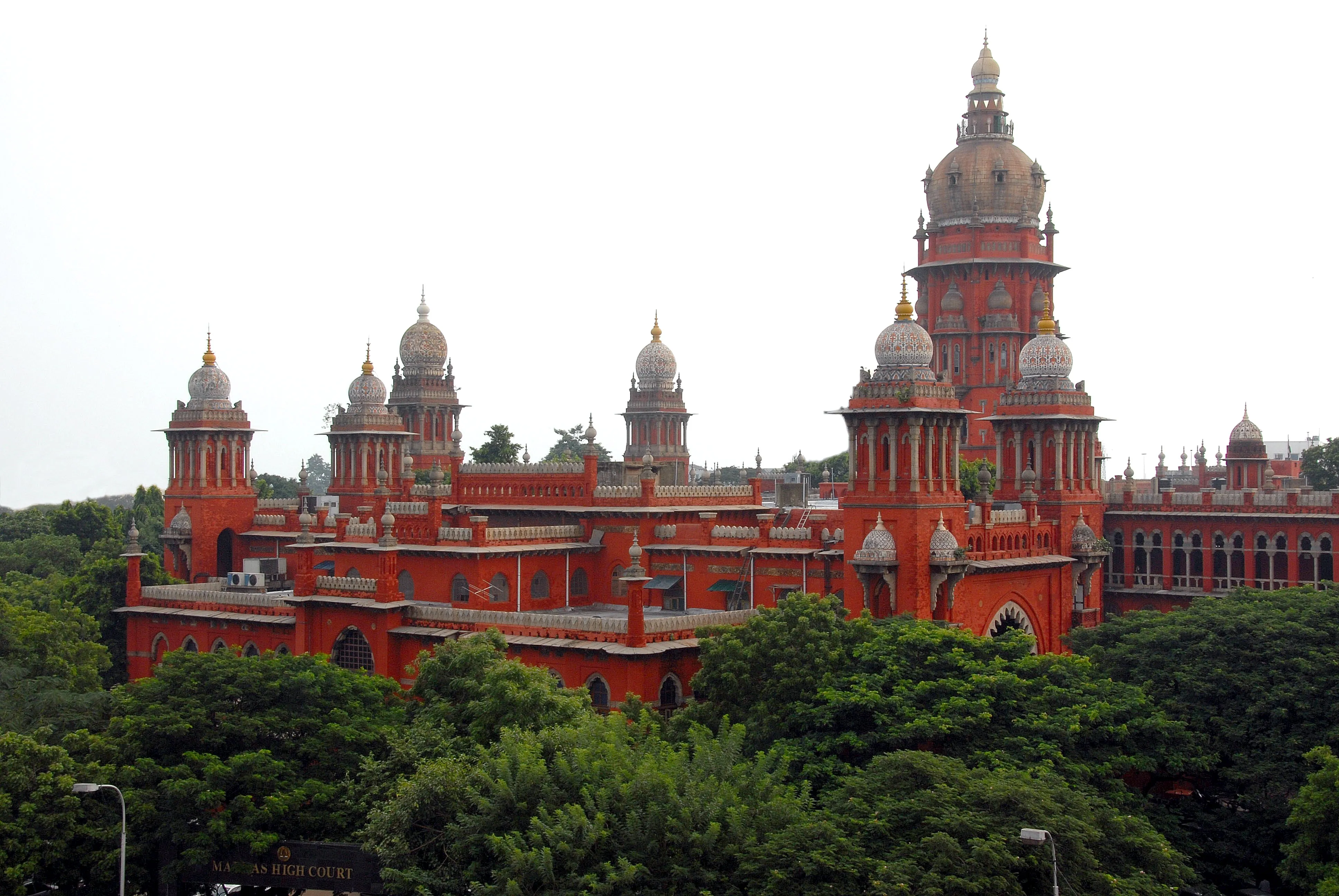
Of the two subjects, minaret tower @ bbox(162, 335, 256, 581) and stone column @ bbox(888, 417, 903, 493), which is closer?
stone column @ bbox(888, 417, 903, 493)

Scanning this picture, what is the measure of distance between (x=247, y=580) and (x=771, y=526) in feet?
71.3

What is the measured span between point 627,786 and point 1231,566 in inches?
1419

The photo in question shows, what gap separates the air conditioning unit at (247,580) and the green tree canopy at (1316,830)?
38543 mm

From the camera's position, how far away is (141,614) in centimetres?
5616

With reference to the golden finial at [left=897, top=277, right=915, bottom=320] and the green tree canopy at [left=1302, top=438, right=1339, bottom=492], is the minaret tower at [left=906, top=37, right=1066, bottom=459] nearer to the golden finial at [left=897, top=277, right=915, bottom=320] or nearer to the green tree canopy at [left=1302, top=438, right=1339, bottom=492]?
the golden finial at [left=897, top=277, right=915, bottom=320]

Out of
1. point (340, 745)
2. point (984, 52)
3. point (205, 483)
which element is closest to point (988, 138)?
point (984, 52)

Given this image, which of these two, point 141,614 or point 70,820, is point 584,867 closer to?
point 70,820

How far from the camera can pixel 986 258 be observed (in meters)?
67.4

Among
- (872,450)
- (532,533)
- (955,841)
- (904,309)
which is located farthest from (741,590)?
(955,841)

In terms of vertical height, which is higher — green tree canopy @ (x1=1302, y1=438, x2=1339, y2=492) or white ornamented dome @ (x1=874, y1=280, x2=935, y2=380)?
white ornamented dome @ (x1=874, y1=280, x2=935, y2=380)

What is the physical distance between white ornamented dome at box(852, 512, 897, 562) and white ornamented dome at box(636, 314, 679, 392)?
115ft

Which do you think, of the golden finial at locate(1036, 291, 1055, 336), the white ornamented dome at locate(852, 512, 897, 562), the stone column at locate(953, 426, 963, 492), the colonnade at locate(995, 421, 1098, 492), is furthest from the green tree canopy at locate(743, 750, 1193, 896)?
the golden finial at locate(1036, 291, 1055, 336)

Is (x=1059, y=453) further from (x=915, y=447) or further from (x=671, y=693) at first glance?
(x=671, y=693)

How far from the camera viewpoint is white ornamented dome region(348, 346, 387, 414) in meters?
70.3
